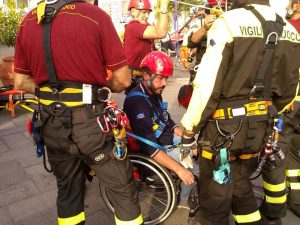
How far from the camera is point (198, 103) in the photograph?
80.1 inches

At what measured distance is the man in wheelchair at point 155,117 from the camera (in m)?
2.66

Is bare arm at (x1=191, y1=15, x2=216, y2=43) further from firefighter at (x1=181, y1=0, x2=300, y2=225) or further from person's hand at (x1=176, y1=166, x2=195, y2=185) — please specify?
person's hand at (x1=176, y1=166, x2=195, y2=185)

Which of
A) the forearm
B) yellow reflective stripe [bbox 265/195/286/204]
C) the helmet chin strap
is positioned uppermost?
the forearm

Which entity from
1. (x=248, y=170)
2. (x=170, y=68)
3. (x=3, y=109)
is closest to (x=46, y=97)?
(x=170, y=68)

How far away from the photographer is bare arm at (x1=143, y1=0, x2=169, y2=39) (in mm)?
3073

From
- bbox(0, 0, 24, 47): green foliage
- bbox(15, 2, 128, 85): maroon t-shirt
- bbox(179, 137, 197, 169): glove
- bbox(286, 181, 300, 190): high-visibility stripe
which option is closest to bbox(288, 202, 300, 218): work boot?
bbox(286, 181, 300, 190): high-visibility stripe

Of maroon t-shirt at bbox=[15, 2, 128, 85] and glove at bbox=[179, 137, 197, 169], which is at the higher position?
maroon t-shirt at bbox=[15, 2, 128, 85]

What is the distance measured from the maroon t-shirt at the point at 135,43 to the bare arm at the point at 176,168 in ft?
6.08

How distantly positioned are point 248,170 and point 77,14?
162 cm

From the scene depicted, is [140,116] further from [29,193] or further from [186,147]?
[29,193]

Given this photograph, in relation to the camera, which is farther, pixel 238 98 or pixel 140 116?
pixel 140 116

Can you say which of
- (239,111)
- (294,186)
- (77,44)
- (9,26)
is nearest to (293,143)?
(294,186)

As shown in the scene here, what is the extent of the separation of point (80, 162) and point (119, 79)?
663 mm

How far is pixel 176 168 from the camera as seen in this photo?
104 inches
